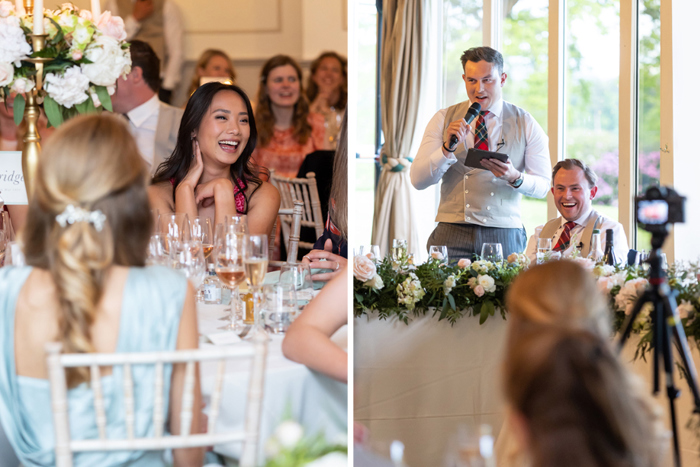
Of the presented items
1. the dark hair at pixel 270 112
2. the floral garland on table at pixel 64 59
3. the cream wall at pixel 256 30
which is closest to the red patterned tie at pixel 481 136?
the floral garland on table at pixel 64 59

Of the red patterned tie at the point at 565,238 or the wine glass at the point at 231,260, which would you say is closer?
the wine glass at the point at 231,260

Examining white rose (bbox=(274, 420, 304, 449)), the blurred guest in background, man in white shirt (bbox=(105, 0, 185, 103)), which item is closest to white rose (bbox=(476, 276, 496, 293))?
white rose (bbox=(274, 420, 304, 449))

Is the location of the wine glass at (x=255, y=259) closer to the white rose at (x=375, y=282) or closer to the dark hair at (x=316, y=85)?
the white rose at (x=375, y=282)

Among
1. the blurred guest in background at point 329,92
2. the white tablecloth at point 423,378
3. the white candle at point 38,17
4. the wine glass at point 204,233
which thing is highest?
the blurred guest in background at point 329,92

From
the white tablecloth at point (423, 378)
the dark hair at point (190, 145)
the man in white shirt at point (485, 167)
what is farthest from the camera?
the dark hair at point (190, 145)

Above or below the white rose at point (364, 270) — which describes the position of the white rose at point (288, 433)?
below

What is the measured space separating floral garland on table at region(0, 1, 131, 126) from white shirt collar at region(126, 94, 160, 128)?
222cm

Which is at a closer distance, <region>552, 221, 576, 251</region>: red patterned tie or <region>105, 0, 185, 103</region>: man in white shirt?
<region>552, 221, 576, 251</region>: red patterned tie

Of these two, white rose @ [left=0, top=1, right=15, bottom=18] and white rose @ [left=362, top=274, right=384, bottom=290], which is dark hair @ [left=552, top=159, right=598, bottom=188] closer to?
white rose @ [left=362, top=274, right=384, bottom=290]

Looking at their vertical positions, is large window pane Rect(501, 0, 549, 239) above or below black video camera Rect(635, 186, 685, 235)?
above

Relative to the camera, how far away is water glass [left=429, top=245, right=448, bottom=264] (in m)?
2.21

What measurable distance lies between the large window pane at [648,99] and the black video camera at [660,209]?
1.04 m

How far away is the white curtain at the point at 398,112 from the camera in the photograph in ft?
8.78

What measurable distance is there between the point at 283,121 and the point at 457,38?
2114mm
